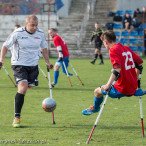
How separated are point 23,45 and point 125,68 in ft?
7.18

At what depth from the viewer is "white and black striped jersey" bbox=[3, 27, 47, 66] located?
296 inches

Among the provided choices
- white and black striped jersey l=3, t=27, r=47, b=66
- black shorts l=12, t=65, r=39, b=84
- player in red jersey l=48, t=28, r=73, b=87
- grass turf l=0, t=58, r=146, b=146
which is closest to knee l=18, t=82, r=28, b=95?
black shorts l=12, t=65, r=39, b=84

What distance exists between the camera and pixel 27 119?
7.68 metres

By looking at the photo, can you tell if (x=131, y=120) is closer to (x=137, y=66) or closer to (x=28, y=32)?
(x=137, y=66)

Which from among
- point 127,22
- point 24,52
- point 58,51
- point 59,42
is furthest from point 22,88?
point 127,22

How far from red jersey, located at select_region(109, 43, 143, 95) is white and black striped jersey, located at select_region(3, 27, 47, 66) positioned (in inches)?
75.6

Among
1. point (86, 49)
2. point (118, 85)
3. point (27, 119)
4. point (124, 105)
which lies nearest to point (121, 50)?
point (118, 85)

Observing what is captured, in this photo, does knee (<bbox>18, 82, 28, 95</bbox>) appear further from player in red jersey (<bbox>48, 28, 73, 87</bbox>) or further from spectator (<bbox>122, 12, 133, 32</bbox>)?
spectator (<bbox>122, 12, 133, 32</bbox>)

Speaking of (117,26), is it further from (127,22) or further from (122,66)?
(122,66)

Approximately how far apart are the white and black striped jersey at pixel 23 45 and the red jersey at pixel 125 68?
6.30ft

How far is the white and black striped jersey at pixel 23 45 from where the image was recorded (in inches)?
296

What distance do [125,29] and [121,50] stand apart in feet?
75.5

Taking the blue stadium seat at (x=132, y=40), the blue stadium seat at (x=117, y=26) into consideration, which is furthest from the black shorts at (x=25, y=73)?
the blue stadium seat at (x=117, y=26)

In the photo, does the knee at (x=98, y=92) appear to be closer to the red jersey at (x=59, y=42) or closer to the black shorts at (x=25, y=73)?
the black shorts at (x=25, y=73)
